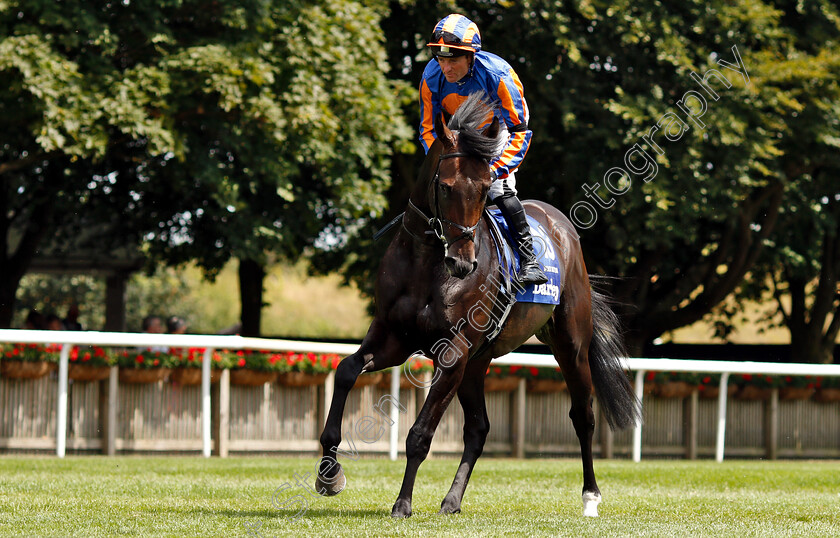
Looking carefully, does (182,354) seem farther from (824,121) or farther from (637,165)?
(824,121)

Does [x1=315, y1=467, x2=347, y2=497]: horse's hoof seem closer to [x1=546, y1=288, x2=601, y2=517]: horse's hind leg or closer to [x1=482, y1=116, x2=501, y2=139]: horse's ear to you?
[x1=482, y1=116, x2=501, y2=139]: horse's ear

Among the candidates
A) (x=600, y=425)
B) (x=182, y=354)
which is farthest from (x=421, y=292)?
(x=600, y=425)

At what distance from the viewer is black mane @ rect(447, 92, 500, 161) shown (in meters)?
5.61

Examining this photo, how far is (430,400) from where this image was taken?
5.77 meters

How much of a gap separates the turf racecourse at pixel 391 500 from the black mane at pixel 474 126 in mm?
1947

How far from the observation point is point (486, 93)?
20.1 feet

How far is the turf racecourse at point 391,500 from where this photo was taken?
516 centimetres

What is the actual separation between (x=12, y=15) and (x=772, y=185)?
11.7 m

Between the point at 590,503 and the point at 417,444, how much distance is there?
138 centimetres

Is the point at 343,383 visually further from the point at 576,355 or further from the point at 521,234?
the point at 576,355

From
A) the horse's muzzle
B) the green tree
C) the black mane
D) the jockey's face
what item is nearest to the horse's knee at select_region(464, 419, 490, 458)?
the horse's muzzle

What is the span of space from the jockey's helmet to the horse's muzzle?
1.27 m

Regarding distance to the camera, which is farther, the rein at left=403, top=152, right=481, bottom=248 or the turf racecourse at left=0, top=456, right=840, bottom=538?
the rein at left=403, top=152, right=481, bottom=248

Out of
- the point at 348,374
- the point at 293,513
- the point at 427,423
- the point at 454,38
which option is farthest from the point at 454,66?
the point at 293,513
